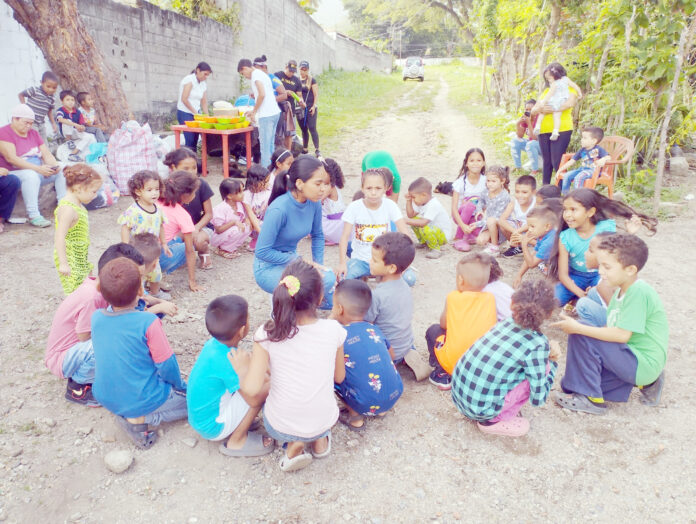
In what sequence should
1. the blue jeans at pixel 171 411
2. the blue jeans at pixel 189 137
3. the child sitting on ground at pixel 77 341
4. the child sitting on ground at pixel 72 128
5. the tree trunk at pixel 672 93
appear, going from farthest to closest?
the blue jeans at pixel 189 137 → the child sitting on ground at pixel 72 128 → the tree trunk at pixel 672 93 → the child sitting on ground at pixel 77 341 → the blue jeans at pixel 171 411

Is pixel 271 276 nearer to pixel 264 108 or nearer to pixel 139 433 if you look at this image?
pixel 139 433

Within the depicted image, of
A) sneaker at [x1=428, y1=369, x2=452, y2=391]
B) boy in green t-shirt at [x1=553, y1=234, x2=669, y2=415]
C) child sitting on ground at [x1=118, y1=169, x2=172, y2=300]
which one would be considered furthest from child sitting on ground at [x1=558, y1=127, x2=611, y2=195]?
child sitting on ground at [x1=118, y1=169, x2=172, y2=300]

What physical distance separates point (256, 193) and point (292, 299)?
10.7ft

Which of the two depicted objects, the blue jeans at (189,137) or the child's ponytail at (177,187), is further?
the blue jeans at (189,137)

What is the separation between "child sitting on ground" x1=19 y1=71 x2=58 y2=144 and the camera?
6.11m

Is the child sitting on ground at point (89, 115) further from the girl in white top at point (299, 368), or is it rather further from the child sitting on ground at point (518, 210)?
the girl in white top at point (299, 368)

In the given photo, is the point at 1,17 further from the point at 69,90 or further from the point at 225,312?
the point at 225,312

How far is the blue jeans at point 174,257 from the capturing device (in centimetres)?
410

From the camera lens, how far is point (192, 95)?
8352 mm

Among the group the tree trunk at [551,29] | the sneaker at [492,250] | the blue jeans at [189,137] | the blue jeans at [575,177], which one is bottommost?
the sneaker at [492,250]

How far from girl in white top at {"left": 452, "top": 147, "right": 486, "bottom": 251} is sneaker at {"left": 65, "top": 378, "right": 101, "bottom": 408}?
370cm

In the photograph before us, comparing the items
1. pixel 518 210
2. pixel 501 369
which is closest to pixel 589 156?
pixel 518 210

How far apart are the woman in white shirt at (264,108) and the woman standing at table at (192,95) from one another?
0.88 meters

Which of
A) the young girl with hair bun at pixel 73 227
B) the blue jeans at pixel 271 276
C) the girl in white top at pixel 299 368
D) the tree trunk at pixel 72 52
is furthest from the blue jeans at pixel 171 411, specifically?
the tree trunk at pixel 72 52
